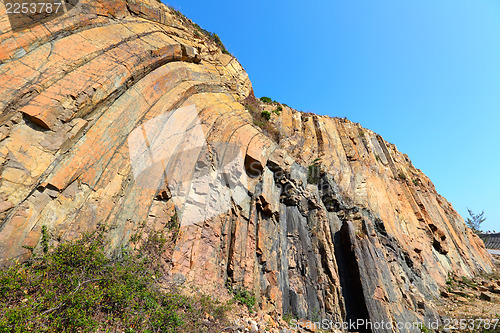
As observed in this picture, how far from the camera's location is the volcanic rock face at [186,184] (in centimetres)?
695

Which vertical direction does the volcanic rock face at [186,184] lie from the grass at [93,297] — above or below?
above

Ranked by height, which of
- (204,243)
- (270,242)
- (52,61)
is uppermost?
(52,61)

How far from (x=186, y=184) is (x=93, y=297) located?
519 centimetres

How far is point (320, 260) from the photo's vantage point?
12914 millimetres

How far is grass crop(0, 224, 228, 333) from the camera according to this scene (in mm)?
4957

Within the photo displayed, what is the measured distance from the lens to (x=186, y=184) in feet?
33.4

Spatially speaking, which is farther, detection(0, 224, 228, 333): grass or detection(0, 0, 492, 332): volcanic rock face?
detection(0, 0, 492, 332): volcanic rock face

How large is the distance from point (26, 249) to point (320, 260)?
39.2 ft

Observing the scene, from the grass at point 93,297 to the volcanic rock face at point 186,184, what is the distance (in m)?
0.63

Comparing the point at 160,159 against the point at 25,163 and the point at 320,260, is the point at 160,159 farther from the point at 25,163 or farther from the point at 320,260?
the point at 320,260

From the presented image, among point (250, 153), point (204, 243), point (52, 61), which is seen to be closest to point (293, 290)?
point (204, 243)

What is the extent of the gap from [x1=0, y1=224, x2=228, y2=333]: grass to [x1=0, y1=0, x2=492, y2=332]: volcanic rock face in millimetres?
632

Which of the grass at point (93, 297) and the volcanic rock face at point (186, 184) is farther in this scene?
the volcanic rock face at point (186, 184)

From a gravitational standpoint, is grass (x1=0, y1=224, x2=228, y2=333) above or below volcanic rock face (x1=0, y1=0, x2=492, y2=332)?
below
